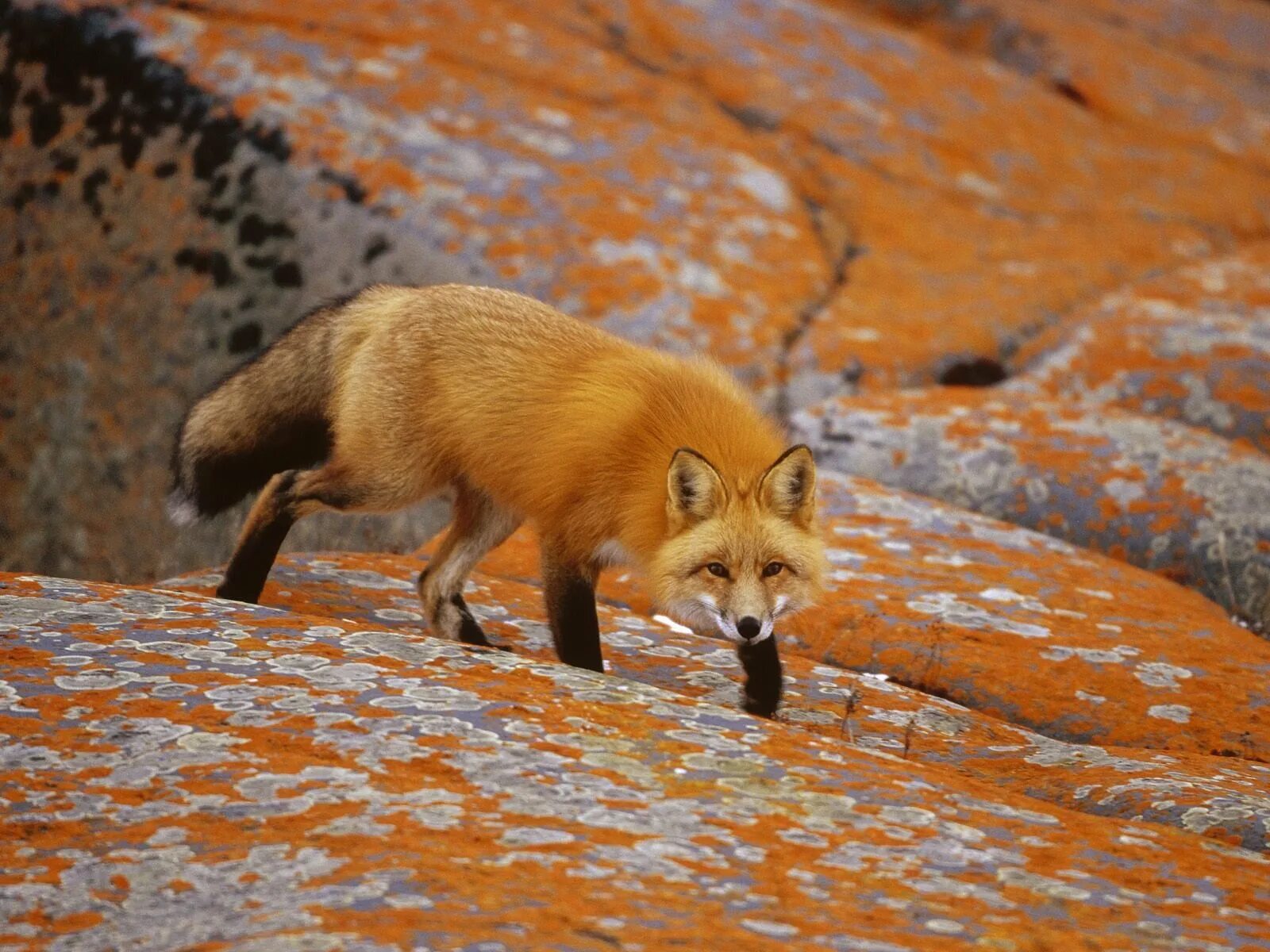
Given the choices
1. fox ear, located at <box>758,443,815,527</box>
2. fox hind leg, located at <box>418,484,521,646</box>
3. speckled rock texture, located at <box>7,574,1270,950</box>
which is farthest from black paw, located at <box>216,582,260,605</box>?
fox ear, located at <box>758,443,815,527</box>

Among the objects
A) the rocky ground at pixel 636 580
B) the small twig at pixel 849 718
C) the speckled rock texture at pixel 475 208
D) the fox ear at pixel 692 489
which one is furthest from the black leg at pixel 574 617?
the speckled rock texture at pixel 475 208

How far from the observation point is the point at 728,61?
387 inches

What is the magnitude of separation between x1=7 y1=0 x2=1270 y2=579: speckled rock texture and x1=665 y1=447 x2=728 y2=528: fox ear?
2906 mm

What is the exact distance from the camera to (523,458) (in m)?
4.67

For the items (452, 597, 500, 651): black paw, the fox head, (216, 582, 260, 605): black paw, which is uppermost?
the fox head

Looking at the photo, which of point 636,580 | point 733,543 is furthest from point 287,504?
point 733,543

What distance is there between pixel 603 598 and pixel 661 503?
1.19m

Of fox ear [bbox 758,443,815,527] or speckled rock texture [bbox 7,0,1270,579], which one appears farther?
speckled rock texture [bbox 7,0,1270,579]

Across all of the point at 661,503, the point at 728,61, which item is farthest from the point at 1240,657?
the point at 728,61

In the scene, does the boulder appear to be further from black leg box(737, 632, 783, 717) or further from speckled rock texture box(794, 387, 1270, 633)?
speckled rock texture box(794, 387, 1270, 633)

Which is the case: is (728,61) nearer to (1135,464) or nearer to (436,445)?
(1135,464)

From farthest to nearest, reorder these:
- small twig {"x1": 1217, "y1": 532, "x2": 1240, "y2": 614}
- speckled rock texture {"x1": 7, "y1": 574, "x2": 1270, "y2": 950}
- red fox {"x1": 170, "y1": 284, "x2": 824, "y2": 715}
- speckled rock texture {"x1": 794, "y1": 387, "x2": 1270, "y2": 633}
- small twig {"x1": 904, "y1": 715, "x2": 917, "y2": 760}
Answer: speckled rock texture {"x1": 794, "y1": 387, "x2": 1270, "y2": 633} → small twig {"x1": 1217, "y1": 532, "x2": 1240, "y2": 614} → red fox {"x1": 170, "y1": 284, "x2": 824, "y2": 715} → small twig {"x1": 904, "y1": 715, "x2": 917, "y2": 760} → speckled rock texture {"x1": 7, "y1": 574, "x2": 1270, "y2": 950}

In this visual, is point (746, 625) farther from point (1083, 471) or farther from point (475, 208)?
point (475, 208)

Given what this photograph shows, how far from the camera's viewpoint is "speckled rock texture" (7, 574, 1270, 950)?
226 cm
